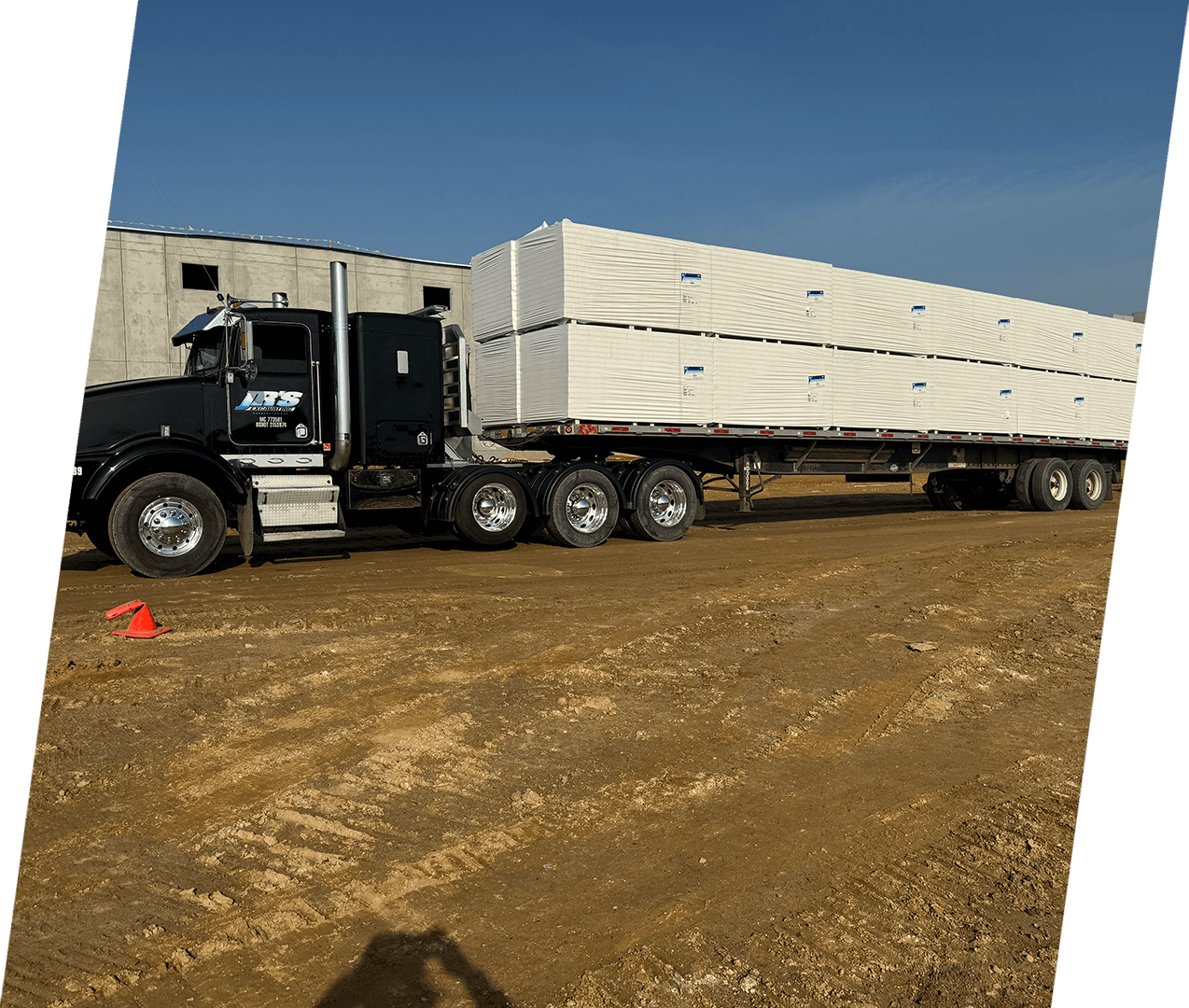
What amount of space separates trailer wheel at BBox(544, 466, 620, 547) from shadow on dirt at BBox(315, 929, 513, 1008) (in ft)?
32.0

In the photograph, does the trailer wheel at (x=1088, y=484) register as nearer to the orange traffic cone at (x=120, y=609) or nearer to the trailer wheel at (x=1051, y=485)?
the trailer wheel at (x=1051, y=485)

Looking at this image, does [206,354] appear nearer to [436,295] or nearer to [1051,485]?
[1051,485]

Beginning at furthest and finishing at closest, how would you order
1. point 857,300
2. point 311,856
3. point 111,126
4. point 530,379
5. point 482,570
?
1. point 857,300
2. point 530,379
3. point 482,570
4. point 311,856
5. point 111,126

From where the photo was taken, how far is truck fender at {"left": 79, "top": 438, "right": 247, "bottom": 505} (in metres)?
9.53

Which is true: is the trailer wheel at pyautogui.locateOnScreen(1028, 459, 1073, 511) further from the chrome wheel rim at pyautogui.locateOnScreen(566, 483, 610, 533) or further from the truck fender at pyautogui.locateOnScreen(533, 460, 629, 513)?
the chrome wheel rim at pyautogui.locateOnScreen(566, 483, 610, 533)

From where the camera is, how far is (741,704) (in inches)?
214

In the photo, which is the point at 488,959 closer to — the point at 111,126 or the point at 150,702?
the point at 111,126

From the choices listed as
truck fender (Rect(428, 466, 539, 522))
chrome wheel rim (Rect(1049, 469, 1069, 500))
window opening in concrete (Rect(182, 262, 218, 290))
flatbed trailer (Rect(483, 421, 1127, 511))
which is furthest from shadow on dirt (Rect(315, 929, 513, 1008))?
window opening in concrete (Rect(182, 262, 218, 290))

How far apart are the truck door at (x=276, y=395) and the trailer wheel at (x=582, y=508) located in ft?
11.4

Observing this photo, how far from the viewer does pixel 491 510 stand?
12344mm

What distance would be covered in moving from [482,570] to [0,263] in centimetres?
972

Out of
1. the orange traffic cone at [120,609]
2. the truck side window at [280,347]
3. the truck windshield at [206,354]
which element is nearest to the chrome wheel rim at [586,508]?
the truck side window at [280,347]

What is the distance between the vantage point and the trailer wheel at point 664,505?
44.0 feet

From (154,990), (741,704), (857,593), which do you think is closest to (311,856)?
(154,990)
